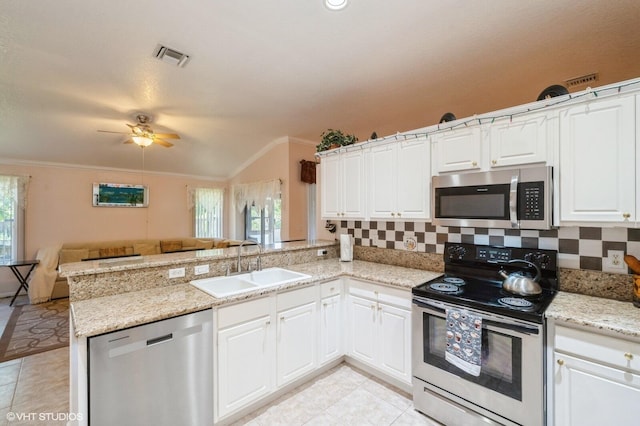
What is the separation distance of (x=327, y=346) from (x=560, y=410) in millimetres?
1581

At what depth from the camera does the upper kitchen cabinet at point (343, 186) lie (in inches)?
109

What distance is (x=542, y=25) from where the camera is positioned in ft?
6.10

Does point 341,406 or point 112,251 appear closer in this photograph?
point 341,406

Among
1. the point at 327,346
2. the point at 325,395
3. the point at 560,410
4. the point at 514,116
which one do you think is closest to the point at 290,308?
the point at 327,346

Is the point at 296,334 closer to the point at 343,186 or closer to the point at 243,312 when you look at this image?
the point at 243,312

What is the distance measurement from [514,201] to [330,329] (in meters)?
1.78

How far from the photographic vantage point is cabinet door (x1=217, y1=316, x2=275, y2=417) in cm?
178

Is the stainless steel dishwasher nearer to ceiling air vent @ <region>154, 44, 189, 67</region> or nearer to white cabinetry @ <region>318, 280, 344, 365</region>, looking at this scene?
white cabinetry @ <region>318, 280, 344, 365</region>

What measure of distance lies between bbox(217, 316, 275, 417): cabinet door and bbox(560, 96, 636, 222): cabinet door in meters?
2.15

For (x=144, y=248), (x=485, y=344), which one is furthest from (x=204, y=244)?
(x=485, y=344)

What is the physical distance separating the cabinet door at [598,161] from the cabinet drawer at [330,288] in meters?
1.71

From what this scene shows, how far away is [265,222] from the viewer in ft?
19.9

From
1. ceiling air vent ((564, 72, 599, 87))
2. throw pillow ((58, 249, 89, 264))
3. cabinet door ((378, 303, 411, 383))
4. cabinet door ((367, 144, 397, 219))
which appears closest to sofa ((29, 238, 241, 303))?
throw pillow ((58, 249, 89, 264))

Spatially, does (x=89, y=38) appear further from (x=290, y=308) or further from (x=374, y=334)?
(x=374, y=334)
